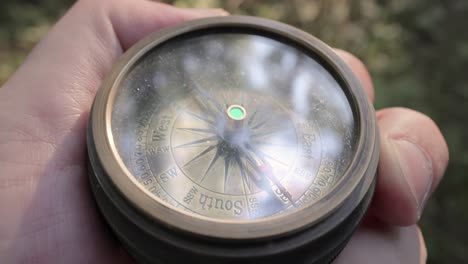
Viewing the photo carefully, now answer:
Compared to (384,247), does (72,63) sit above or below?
above

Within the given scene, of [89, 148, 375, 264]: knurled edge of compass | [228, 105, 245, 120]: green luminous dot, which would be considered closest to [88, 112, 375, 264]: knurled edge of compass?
[89, 148, 375, 264]: knurled edge of compass

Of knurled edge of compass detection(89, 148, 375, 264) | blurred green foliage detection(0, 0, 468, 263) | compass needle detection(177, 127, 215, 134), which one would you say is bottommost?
blurred green foliage detection(0, 0, 468, 263)

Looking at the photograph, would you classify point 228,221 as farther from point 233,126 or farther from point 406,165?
point 406,165

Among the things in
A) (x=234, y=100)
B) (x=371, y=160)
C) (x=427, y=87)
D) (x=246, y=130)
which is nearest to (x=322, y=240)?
(x=371, y=160)

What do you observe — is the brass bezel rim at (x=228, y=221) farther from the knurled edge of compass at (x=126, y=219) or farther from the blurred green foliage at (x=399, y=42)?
the blurred green foliage at (x=399, y=42)

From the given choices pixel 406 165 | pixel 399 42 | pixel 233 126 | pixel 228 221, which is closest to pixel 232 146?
pixel 233 126

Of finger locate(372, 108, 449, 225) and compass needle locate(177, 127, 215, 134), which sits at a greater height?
compass needle locate(177, 127, 215, 134)

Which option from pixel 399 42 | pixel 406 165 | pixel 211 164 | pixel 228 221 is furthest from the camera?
pixel 399 42

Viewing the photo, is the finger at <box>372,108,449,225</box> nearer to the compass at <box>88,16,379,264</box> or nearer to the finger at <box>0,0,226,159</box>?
the compass at <box>88,16,379,264</box>

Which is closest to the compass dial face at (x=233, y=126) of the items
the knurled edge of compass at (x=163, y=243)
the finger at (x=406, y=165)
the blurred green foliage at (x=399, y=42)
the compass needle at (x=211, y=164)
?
the compass needle at (x=211, y=164)
